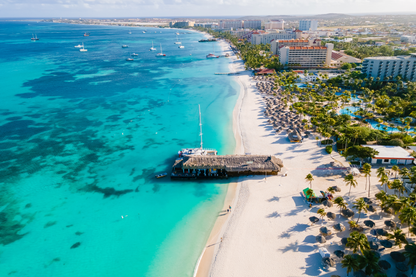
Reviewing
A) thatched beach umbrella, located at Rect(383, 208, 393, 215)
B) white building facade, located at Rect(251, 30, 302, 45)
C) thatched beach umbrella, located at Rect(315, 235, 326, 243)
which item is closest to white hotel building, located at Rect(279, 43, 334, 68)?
white building facade, located at Rect(251, 30, 302, 45)

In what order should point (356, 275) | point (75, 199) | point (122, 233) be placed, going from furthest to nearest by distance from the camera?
point (75, 199) → point (122, 233) → point (356, 275)

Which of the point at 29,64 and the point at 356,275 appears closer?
the point at 356,275

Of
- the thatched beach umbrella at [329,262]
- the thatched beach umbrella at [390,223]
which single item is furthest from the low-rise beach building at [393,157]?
the thatched beach umbrella at [329,262]

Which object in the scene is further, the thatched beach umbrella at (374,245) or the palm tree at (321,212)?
the palm tree at (321,212)

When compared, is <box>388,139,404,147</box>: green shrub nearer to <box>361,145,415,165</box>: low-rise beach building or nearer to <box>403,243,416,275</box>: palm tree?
<box>361,145,415,165</box>: low-rise beach building

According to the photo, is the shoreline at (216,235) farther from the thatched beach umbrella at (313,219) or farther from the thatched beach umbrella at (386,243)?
the thatched beach umbrella at (386,243)

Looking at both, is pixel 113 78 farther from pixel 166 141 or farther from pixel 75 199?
pixel 75 199

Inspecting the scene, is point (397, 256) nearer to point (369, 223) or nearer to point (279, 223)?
point (369, 223)

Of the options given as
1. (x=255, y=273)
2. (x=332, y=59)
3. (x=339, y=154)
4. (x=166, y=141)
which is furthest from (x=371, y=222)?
(x=332, y=59)
